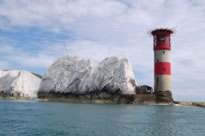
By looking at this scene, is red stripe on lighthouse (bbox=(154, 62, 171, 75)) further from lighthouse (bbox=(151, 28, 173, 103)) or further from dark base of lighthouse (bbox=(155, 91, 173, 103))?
dark base of lighthouse (bbox=(155, 91, 173, 103))

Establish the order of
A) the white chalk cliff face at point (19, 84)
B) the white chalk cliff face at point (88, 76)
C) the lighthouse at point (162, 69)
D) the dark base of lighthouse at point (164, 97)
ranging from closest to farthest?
1. the dark base of lighthouse at point (164, 97)
2. the lighthouse at point (162, 69)
3. the white chalk cliff face at point (88, 76)
4. the white chalk cliff face at point (19, 84)

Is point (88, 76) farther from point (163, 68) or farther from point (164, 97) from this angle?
point (164, 97)

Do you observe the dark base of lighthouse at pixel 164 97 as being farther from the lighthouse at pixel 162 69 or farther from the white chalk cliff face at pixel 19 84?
the white chalk cliff face at pixel 19 84

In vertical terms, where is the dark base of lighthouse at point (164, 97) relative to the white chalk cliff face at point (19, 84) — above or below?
below

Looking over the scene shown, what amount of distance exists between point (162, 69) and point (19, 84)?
9386 centimetres

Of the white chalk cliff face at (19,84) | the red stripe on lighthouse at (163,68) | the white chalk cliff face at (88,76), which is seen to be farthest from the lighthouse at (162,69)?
the white chalk cliff face at (19,84)

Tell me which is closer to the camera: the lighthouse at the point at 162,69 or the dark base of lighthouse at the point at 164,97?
the dark base of lighthouse at the point at 164,97

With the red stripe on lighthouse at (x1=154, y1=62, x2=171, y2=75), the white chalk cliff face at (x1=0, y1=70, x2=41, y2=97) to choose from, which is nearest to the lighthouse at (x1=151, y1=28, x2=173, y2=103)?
the red stripe on lighthouse at (x1=154, y1=62, x2=171, y2=75)

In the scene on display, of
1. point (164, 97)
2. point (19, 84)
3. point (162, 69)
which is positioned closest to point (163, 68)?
point (162, 69)

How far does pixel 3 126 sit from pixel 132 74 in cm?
7603

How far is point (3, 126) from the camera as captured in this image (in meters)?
45.5

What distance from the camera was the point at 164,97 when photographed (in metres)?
104

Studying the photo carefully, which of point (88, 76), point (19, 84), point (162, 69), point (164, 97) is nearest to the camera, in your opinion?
point (164, 97)

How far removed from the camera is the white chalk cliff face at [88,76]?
11450 centimetres
